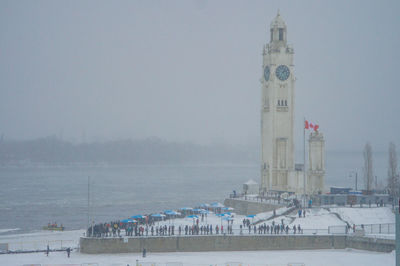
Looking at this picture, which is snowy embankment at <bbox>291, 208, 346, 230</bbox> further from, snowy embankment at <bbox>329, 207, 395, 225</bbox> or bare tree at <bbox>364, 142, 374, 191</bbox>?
bare tree at <bbox>364, 142, 374, 191</bbox>

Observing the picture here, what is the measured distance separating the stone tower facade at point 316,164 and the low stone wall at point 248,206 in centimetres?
883

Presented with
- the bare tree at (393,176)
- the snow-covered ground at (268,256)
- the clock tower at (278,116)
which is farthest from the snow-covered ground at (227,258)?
the clock tower at (278,116)

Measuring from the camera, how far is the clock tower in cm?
8669

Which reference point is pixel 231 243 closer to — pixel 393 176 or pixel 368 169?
pixel 393 176

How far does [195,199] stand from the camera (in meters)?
134

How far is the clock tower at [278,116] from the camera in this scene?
284 feet

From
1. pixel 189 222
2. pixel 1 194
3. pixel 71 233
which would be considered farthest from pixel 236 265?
pixel 1 194

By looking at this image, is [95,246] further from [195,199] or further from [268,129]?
[195,199]

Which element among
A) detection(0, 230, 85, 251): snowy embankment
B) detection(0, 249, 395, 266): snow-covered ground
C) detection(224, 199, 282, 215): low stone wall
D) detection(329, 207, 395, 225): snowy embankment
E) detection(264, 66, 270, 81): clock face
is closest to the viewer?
detection(0, 249, 395, 266): snow-covered ground

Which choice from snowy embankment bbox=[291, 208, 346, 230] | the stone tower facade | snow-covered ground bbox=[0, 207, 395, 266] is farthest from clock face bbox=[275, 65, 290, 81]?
snow-covered ground bbox=[0, 207, 395, 266]

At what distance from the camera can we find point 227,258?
165 feet

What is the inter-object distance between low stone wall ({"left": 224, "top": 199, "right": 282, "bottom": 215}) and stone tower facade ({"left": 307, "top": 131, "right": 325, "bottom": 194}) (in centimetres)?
883

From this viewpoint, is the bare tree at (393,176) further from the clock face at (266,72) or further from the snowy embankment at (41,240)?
the snowy embankment at (41,240)

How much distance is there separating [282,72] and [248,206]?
2120 centimetres
